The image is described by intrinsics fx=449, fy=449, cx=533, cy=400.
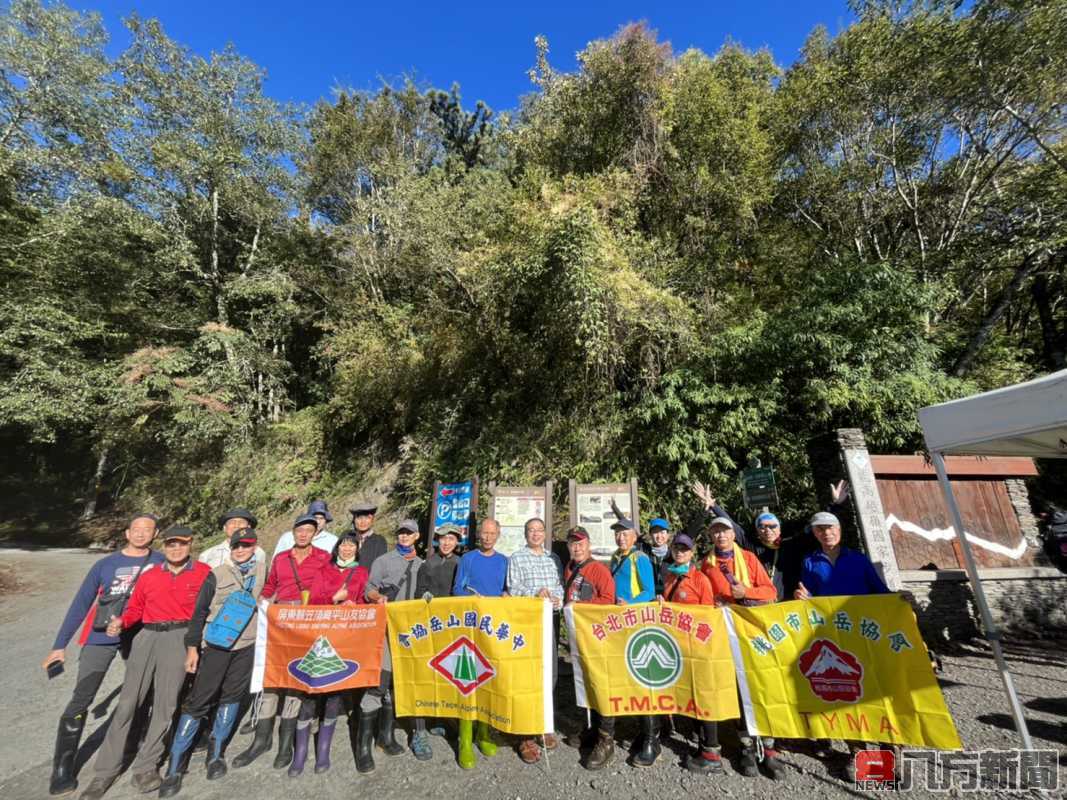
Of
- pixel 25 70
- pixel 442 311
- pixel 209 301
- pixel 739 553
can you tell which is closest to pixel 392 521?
pixel 442 311

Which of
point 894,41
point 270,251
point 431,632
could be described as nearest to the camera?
point 431,632

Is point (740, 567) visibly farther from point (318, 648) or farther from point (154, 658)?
point (154, 658)

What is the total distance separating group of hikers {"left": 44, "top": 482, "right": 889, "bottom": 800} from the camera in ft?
11.5

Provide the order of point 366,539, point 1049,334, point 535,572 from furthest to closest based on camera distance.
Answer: point 1049,334 < point 366,539 < point 535,572

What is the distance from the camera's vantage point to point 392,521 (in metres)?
10.2

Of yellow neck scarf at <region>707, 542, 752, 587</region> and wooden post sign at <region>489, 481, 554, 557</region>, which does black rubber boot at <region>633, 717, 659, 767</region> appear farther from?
wooden post sign at <region>489, 481, 554, 557</region>

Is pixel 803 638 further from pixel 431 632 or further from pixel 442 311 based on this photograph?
pixel 442 311

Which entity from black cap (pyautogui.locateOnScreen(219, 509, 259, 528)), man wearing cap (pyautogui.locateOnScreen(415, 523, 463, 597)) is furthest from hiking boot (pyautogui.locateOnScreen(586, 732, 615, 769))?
black cap (pyautogui.locateOnScreen(219, 509, 259, 528))

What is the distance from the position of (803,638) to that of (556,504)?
5175 mm

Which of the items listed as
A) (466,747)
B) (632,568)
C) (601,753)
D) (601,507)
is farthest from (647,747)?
(601,507)

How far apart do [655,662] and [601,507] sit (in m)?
3.14

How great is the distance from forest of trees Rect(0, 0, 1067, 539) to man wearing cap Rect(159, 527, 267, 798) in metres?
5.11

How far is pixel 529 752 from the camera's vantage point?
143 inches

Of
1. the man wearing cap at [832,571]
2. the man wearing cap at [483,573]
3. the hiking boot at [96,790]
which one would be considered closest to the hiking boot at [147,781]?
the hiking boot at [96,790]
